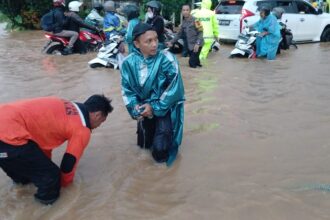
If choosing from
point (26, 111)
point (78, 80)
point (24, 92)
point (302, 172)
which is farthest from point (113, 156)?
point (78, 80)

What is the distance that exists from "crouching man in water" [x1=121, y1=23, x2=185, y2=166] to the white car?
27.7ft

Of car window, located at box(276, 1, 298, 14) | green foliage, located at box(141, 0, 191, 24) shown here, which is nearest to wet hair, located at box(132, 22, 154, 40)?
car window, located at box(276, 1, 298, 14)

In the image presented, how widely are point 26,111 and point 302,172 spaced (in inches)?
96.7

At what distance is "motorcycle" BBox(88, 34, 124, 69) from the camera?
30.6 ft

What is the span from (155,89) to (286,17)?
9.69 metres

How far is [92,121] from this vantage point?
3365mm

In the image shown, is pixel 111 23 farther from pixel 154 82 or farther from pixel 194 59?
pixel 154 82

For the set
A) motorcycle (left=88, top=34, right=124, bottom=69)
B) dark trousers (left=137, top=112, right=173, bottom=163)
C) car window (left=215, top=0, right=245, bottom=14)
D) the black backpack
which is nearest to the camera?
dark trousers (left=137, top=112, right=173, bottom=163)

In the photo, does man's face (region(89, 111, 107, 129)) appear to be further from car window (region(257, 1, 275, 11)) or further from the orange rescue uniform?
car window (region(257, 1, 275, 11))

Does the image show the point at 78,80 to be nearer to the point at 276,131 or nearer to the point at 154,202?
the point at 276,131

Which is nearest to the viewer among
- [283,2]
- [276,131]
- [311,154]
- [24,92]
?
[311,154]

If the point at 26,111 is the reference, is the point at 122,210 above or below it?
below

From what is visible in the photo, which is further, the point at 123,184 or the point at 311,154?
the point at 311,154

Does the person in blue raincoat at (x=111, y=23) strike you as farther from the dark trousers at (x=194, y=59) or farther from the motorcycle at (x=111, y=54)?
the dark trousers at (x=194, y=59)
